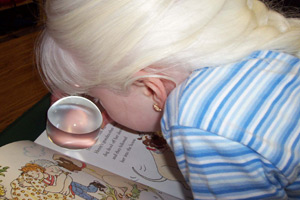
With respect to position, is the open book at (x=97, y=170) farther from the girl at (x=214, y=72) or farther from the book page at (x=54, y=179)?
the girl at (x=214, y=72)

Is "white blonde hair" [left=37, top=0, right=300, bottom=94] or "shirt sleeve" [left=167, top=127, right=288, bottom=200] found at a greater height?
"white blonde hair" [left=37, top=0, right=300, bottom=94]

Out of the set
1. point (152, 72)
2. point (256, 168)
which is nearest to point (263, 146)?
point (256, 168)

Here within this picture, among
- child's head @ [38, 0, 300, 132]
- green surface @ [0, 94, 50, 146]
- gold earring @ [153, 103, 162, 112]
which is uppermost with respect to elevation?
child's head @ [38, 0, 300, 132]

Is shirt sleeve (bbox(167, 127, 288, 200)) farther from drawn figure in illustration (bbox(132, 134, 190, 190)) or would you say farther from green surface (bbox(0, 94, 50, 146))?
green surface (bbox(0, 94, 50, 146))

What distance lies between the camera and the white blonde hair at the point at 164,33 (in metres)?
0.33

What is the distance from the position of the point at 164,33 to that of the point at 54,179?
0.25 meters

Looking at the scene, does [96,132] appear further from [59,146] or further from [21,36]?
[21,36]

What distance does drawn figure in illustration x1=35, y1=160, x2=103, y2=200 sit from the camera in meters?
0.38

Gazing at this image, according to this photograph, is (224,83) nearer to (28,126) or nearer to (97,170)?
(97,170)

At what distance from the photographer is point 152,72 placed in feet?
1.27

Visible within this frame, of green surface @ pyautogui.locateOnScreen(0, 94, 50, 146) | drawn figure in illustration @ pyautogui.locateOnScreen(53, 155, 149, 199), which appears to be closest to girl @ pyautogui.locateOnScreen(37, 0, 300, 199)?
drawn figure in illustration @ pyautogui.locateOnScreen(53, 155, 149, 199)

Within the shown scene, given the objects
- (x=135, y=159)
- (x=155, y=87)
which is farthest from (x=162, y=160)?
(x=155, y=87)

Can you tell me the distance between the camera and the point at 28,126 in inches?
21.2

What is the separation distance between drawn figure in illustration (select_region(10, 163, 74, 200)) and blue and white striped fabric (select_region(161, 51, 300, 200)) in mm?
181
